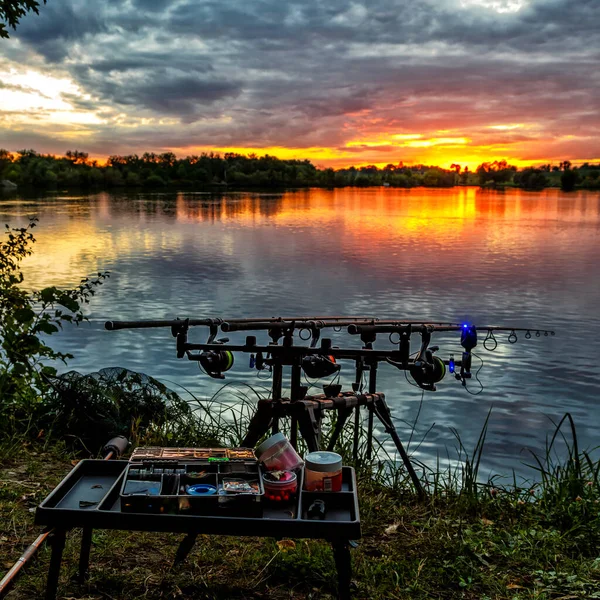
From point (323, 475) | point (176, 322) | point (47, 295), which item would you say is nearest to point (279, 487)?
point (323, 475)

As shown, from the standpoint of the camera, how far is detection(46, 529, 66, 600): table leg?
310 cm

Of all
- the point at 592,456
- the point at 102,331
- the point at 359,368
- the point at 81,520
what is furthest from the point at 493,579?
the point at 102,331

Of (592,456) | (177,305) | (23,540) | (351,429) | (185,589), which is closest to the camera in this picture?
(185,589)

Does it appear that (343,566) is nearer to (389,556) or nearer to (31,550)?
(389,556)

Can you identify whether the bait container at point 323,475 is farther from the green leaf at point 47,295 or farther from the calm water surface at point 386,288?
the calm water surface at point 386,288

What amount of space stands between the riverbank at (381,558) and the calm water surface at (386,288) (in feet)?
10.7

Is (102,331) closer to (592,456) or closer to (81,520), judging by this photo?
(592,456)

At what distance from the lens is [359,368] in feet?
15.5

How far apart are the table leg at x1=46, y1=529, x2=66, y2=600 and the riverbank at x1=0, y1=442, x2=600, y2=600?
28 centimetres

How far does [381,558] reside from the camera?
3.96 meters

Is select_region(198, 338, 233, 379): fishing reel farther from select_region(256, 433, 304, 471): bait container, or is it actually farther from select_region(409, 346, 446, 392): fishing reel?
select_region(409, 346, 446, 392): fishing reel

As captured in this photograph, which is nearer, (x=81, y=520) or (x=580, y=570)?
(x=81, y=520)

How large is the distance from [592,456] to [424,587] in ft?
20.9

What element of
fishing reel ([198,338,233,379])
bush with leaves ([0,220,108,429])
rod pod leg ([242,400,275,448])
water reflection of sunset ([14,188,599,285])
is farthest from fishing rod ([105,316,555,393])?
water reflection of sunset ([14,188,599,285])
